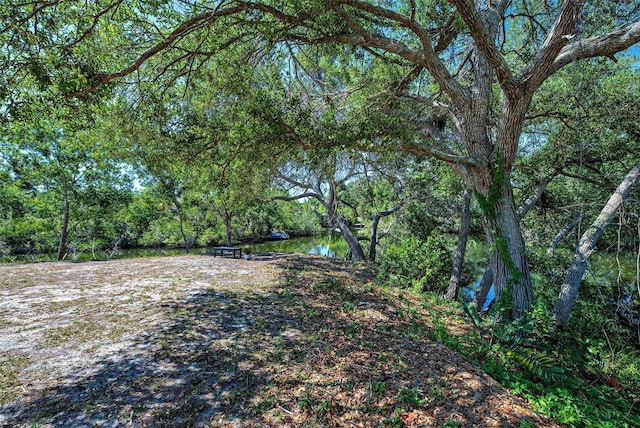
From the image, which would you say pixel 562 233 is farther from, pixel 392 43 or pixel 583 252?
pixel 392 43

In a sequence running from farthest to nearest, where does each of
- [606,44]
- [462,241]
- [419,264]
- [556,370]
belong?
[419,264]
[462,241]
[606,44]
[556,370]

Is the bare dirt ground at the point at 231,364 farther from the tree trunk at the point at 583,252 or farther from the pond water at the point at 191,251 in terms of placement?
the pond water at the point at 191,251

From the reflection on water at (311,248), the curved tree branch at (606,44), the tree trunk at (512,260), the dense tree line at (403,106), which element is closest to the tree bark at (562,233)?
the dense tree line at (403,106)

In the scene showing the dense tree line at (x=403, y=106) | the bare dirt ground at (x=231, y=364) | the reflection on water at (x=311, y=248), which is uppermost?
the dense tree line at (x=403, y=106)

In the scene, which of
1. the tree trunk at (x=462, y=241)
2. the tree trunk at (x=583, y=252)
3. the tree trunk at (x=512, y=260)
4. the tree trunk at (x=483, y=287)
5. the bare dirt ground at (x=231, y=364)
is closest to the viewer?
the bare dirt ground at (x=231, y=364)

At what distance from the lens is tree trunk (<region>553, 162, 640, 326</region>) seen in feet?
13.1

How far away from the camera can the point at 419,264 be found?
842 centimetres

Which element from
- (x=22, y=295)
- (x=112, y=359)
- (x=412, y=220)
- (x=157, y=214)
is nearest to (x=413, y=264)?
(x=412, y=220)

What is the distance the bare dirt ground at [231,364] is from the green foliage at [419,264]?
2.91 m

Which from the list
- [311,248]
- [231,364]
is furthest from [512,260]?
[311,248]

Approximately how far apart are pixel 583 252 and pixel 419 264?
448 centimetres

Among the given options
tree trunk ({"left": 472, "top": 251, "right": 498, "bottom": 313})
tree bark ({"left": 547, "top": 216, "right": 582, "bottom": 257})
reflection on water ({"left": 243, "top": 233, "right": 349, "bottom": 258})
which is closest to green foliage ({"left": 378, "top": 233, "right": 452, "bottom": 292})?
tree trunk ({"left": 472, "top": 251, "right": 498, "bottom": 313})

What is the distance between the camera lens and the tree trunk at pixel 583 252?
400cm

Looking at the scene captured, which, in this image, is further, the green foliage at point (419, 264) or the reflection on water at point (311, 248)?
the reflection on water at point (311, 248)
